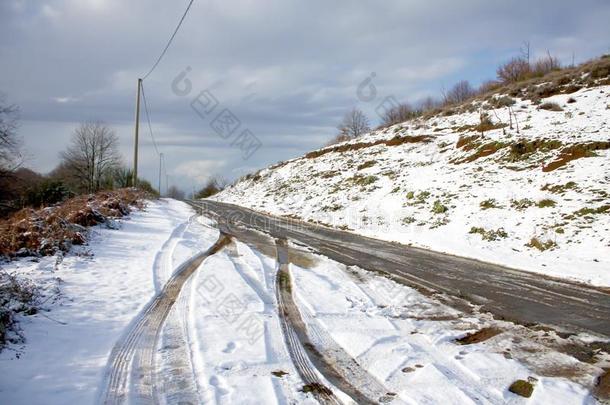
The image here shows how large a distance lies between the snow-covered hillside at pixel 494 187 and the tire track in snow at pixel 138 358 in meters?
8.40

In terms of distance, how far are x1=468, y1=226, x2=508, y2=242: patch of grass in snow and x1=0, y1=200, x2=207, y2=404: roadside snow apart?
895 centimetres

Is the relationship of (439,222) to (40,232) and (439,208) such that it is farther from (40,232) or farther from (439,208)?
(40,232)

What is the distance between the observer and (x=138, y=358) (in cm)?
436

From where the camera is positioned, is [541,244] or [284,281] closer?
[284,281]

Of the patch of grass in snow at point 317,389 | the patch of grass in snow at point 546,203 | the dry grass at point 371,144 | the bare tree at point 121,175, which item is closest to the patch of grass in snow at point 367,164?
the dry grass at point 371,144

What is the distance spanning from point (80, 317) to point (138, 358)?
1.61m

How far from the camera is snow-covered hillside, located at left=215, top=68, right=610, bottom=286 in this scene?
1096 cm

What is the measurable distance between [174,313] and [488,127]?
944 inches

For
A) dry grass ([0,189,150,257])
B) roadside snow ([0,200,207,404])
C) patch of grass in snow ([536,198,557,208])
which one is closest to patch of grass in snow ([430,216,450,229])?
patch of grass in snow ([536,198,557,208])

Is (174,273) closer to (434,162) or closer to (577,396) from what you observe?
(577,396)

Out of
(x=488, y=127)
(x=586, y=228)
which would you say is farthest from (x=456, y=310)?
(x=488, y=127)

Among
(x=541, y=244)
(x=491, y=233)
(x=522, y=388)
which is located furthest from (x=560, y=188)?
(x=522, y=388)

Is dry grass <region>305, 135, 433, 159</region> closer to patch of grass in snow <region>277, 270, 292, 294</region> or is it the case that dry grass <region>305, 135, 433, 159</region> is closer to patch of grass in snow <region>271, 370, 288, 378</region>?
patch of grass in snow <region>277, 270, 292, 294</region>

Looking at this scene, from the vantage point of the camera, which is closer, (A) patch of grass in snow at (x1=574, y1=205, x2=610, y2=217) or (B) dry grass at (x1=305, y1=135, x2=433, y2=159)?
(A) patch of grass in snow at (x1=574, y1=205, x2=610, y2=217)
